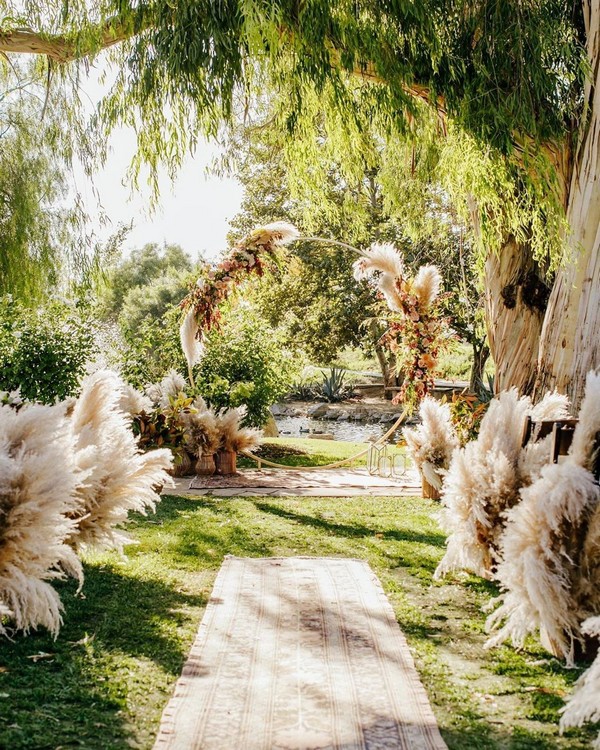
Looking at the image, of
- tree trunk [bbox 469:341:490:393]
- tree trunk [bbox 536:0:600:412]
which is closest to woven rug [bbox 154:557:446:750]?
tree trunk [bbox 536:0:600:412]

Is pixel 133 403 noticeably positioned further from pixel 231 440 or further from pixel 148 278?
pixel 148 278

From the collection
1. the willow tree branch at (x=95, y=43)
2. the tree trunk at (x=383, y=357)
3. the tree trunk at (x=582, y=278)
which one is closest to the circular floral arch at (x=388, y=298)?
the willow tree branch at (x=95, y=43)

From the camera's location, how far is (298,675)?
130 inches

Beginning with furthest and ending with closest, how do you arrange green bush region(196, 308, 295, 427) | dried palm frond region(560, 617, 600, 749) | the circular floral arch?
green bush region(196, 308, 295, 427) < the circular floral arch < dried palm frond region(560, 617, 600, 749)

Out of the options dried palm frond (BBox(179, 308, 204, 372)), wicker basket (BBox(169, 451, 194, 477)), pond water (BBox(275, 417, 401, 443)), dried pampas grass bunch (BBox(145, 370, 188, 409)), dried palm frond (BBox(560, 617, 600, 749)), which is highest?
dried palm frond (BBox(179, 308, 204, 372))

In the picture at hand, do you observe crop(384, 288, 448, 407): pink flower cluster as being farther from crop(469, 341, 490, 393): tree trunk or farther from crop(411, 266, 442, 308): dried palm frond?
crop(469, 341, 490, 393): tree trunk

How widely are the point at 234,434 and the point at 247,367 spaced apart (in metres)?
2.53

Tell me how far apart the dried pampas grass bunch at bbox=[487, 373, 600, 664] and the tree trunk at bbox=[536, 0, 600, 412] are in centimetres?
243

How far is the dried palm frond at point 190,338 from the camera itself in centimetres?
910

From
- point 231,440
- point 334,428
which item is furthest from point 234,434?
point 334,428

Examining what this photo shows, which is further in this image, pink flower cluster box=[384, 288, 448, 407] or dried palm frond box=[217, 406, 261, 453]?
dried palm frond box=[217, 406, 261, 453]

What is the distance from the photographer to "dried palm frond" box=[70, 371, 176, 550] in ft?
13.9

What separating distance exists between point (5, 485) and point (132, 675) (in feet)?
3.08

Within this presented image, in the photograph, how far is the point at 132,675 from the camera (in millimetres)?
3271
